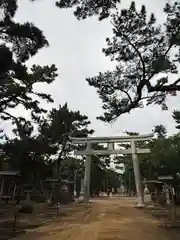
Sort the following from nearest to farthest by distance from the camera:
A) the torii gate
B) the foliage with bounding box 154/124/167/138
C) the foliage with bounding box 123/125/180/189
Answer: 1. the torii gate
2. the foliage with bounding box 123/125/180/189
3. the foliage with bounding box 154/124/167/138

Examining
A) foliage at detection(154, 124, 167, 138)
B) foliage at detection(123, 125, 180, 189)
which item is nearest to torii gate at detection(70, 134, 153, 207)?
foliage at detection(123, 125, 180, 189)

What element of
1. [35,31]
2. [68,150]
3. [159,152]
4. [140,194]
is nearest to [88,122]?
[68,150]

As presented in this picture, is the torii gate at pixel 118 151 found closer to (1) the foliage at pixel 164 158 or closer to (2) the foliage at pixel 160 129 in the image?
(1) the foliage at pixel 164 158

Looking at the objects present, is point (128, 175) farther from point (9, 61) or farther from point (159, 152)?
point (9, 61)

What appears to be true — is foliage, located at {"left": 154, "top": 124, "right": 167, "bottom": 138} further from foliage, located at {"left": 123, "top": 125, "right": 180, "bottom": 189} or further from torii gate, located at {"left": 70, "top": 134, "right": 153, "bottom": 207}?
torii gate, located at {"left": 70, "top": 134, "right": 153, "bottom": 207}

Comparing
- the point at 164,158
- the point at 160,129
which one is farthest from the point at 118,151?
the point at 160,129

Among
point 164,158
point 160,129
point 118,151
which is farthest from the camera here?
point 160,129

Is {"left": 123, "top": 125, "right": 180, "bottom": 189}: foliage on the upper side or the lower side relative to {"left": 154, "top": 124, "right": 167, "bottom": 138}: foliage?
lower

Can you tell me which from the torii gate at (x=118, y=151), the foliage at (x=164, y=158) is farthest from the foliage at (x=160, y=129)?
the torii gate at (x=118, y=151)

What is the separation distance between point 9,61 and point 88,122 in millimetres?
28821

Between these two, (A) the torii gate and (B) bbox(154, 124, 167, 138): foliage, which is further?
(B) bbox(154, 124, 167, 138): foliage

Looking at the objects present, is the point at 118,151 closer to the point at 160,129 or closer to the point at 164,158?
the point at 164,158

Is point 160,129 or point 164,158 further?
point 160,129

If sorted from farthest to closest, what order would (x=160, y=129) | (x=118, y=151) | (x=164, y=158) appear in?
(x=160, y=129)
(x=164, y=158)
(x=118, y=151)
